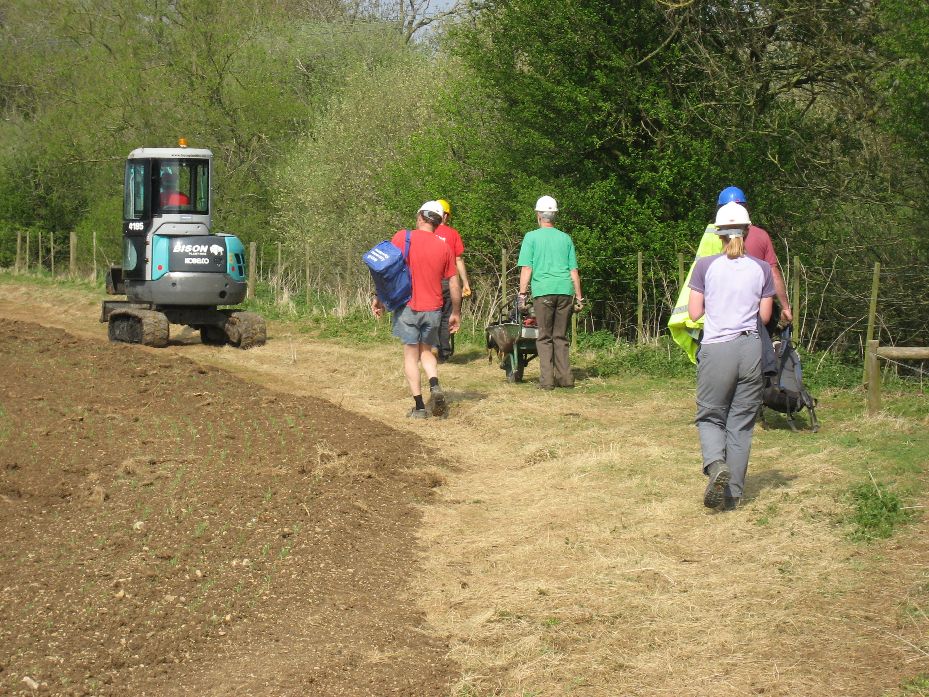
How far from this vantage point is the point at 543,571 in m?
6.98

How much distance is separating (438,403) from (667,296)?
7.15 metres

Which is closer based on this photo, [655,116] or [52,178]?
[655,116]

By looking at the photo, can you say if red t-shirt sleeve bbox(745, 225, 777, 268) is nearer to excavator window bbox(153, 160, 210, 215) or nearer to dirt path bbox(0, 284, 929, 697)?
dirt path bbox(0, 284, 929, 697)

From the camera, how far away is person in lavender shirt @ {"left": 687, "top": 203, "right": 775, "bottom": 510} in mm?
7863

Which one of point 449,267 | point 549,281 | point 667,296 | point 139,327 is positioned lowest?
point 139,327

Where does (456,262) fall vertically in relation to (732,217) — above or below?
below

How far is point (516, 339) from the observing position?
13.8 m

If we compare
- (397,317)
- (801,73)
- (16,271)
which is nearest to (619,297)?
(801,73)

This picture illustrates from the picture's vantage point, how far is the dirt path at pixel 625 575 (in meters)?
5.37

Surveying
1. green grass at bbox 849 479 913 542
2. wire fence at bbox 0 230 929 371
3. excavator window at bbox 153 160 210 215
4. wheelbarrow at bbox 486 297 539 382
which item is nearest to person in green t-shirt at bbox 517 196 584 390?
wheelbarrow at bbox 486 297 539 382

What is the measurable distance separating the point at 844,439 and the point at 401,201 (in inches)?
579

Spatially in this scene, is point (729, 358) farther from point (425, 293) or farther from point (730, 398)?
point (425, 293)

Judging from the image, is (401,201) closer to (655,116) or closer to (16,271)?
(655,116)

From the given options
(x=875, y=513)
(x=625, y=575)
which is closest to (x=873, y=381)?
(x=875, y=513)
